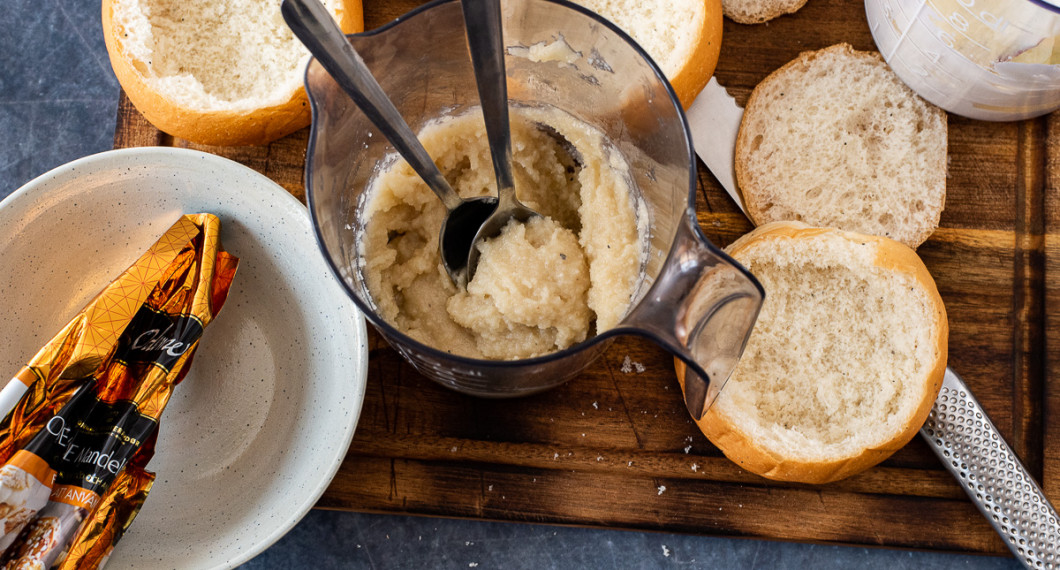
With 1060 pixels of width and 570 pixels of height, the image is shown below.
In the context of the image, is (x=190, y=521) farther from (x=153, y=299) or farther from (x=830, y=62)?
(x=830, y=62)

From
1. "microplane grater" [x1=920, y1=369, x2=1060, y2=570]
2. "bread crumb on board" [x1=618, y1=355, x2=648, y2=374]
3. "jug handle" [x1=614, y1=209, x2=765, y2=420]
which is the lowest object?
"microplane grater" [x1=920, y1=369, x2=1060, y2=570]

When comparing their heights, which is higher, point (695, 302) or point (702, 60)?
point (695, 302)

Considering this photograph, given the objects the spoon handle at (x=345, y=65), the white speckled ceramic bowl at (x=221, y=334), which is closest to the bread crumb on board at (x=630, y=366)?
the white speckled ceramic bowl at (x=221, y=334)

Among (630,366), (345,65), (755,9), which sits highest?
(345,65)

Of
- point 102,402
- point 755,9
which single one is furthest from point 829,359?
point 102,402

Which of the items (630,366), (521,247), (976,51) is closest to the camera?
(521,247)

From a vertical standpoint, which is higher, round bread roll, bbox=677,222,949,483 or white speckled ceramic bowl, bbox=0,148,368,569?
white speckled ceramic bowl, bbox=0,148,368,569

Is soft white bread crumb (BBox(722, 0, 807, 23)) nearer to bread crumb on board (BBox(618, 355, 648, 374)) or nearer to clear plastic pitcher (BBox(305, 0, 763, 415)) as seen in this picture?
clear plastic pitcher (BBox(305, 0, 763, 415))

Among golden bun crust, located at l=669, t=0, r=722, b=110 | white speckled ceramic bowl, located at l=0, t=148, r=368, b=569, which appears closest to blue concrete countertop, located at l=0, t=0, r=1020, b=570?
white speckled ceramic bowl, located at l=0, t=148, r=368, b=569

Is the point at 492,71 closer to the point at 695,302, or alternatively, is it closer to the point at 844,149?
the point at 695,302
